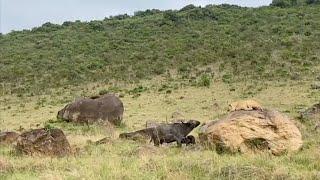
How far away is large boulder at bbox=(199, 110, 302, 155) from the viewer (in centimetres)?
984

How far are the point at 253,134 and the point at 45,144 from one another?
3699mm

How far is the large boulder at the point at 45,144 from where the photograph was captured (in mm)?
10656

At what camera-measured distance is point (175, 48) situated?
3966cm

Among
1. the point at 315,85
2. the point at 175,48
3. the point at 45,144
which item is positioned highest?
the point at 175,48

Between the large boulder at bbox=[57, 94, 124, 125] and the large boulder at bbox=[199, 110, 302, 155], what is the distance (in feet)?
26.4

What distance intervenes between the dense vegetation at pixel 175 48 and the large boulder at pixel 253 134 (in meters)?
18.5

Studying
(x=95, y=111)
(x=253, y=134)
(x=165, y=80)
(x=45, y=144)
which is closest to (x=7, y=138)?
(x=45, y=144)

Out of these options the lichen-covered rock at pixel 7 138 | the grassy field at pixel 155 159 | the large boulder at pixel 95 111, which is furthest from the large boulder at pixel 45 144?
the large boulder at pixel 95 111

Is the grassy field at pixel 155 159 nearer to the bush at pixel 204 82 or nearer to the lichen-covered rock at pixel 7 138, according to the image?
the lichen-covered rock at pixel 7 138

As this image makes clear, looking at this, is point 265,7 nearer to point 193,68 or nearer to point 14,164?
point 193,68

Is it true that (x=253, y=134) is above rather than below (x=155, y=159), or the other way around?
above

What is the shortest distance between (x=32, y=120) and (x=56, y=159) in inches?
463

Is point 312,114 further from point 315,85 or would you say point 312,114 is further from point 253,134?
point 315,85

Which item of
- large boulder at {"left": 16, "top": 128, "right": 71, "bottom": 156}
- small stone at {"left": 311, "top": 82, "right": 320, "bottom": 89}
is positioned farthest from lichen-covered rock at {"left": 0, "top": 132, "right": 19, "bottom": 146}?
small stone at {"left": 311, "top": 82, "right": 320, "bottom": 89}
